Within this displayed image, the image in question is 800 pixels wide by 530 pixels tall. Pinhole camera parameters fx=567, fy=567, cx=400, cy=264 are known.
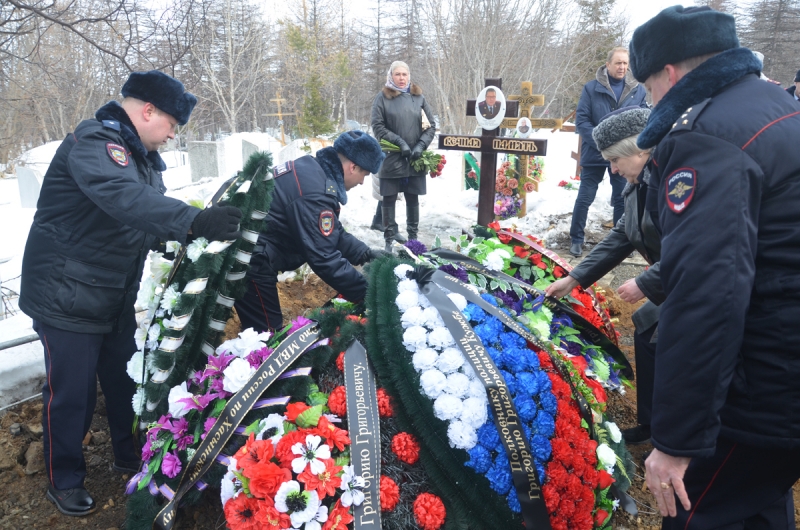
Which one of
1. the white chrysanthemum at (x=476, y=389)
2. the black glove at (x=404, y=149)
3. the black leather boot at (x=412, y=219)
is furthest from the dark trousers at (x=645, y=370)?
the black leather boot at (x=412, y=219)

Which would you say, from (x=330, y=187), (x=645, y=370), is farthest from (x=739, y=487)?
(x=330, y=187)

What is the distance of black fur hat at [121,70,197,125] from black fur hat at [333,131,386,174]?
1.04 meters

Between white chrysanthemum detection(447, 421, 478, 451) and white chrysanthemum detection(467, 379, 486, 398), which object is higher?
white chrysanthemum detection(467, 379, 486, 398)

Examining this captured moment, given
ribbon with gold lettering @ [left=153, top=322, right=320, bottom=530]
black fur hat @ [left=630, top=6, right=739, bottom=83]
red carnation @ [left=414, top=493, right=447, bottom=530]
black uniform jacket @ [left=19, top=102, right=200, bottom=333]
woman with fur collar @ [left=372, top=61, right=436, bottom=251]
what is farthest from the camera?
woman with fur collar @ [left=372, top=61, right=436, bottom=251]

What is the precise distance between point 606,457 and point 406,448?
86 cm

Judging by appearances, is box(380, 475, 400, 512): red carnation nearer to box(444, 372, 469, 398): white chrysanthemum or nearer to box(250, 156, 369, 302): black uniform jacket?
box(444, 372, 469, 398): white chrysanthemum

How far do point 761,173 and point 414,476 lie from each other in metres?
1.56

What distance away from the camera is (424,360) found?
229cm

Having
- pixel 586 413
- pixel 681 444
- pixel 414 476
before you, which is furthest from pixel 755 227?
pixel 414 476

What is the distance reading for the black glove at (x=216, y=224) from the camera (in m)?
2.48

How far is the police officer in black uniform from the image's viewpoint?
3.45 m

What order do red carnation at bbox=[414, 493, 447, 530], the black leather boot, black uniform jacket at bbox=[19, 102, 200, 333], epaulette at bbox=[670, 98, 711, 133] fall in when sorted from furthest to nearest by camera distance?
the black leather boot → black uniform jacket at bbox=[19, 102, 200, 333] → red carnation at bbox=[414, 493, 447, 530] → epaulette at bbox=[670, 98, 711, 133]

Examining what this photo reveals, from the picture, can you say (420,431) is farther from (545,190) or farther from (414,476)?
(545,190)

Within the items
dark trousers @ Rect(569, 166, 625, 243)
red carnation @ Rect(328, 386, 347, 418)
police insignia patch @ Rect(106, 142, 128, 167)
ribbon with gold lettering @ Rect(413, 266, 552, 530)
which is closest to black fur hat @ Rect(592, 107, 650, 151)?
ribbon with gold lettering @ Rect(413, 266, 552, 530)
